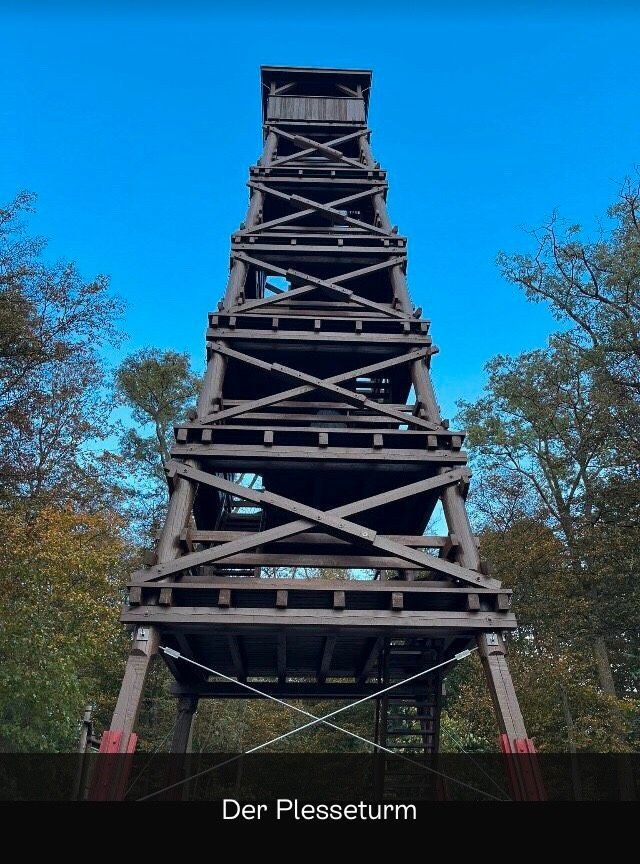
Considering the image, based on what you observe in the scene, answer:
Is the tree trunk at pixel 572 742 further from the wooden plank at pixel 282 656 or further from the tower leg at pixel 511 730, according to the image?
the tower leg at pixel 511 730

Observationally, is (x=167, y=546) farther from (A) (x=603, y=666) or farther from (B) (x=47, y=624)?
(A) (x=603, y=666)

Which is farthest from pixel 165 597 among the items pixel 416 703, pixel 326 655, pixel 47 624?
pixel 47 624

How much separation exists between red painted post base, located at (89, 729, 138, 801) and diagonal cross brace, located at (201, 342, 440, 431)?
378cm

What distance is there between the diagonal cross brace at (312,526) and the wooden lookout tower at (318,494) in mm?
21

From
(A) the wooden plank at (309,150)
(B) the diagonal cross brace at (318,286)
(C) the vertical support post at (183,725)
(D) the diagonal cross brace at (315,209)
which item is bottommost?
(C) the vertical support post at (183,725)

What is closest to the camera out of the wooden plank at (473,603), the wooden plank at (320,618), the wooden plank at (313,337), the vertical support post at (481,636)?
the vertical support post at (481,636)

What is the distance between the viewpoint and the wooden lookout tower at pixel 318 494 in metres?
6.72

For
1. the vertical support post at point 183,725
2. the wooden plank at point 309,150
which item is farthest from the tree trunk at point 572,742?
the wooden plank at point 309,150

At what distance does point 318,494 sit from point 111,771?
5104mm

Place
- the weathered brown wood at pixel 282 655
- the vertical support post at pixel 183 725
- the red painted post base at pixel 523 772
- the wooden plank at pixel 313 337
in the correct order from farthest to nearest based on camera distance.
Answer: the wooden plank at pixel 313 337
the vertical support post at pixel 183 725
the weathered brown wood at pixel 282 655
the red painted post base at pixel 523 772

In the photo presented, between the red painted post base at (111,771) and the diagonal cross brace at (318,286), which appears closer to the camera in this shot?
the red painted post base at (111,771)

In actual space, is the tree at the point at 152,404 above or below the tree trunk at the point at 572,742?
above

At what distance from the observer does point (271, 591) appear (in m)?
6.83

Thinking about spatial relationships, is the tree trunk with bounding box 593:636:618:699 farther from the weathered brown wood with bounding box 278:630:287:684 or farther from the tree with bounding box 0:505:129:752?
the tree with bounding box 0:505:129:752
